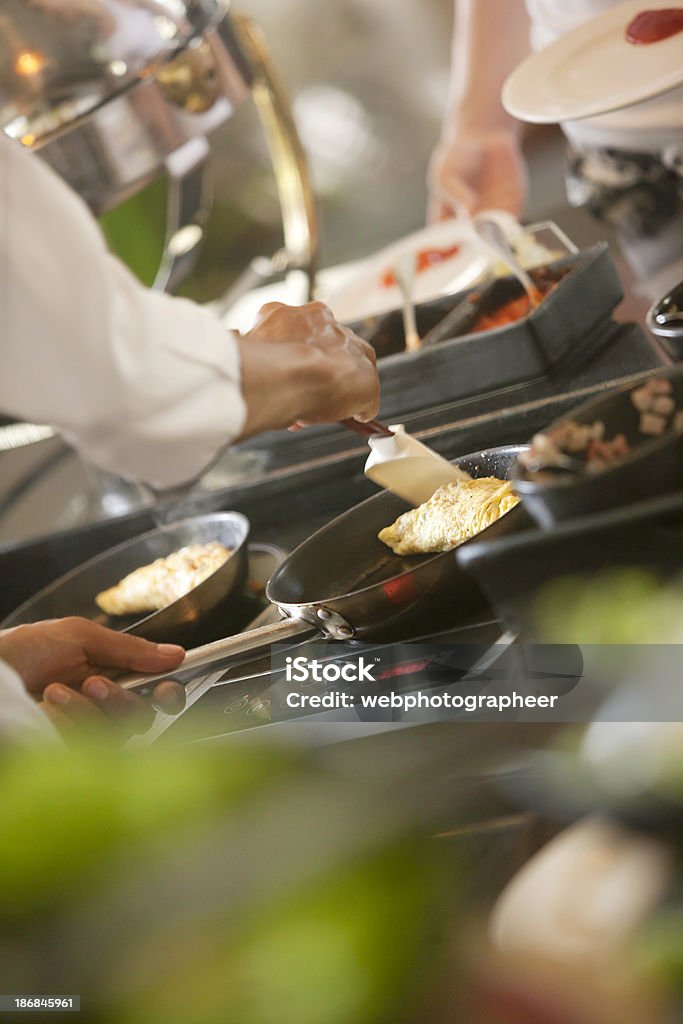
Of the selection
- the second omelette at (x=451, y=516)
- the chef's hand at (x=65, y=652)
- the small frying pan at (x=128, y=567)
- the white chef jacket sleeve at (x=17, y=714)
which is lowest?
the small frying pan at (x=128, y=567)

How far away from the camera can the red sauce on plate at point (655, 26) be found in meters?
1.54

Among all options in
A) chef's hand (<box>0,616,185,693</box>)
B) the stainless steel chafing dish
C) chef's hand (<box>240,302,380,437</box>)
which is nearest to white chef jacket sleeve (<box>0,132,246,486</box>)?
chef's hand (<box>240,302,380,437</box>)

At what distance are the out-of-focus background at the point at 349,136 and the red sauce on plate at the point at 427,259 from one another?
193cm

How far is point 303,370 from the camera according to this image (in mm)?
858

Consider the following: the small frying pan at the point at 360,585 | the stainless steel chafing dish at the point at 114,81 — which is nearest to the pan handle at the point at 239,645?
the small frying pan at the point at 360,585

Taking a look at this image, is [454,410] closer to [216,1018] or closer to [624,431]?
[624,431]

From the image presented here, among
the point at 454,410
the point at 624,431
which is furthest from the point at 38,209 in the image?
the point at 454,410

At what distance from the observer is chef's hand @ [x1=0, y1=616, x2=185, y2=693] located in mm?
1157

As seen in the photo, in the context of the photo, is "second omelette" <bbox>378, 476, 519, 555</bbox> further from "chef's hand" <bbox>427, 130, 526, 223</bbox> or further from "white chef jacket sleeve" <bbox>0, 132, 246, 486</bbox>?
"chef's hand" <bbox>427, 130, 526, 223</bbox>

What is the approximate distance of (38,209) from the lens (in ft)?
2.39

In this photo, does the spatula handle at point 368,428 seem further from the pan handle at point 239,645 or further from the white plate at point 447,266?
the white plate at point 447,266

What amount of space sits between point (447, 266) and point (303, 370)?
3.88 ft

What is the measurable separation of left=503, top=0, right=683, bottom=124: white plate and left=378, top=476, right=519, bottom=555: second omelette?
0.65m

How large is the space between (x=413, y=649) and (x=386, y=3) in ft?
12.2
